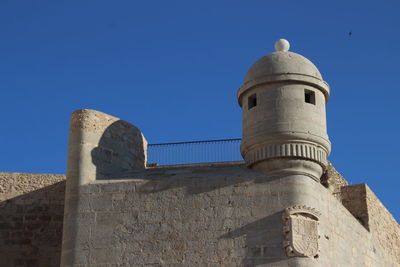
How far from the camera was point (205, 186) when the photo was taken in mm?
16469

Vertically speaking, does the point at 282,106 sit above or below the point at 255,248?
above

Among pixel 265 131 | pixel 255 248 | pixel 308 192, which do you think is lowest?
pixel 255 248

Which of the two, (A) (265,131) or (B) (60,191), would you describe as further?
(B) (60,191)

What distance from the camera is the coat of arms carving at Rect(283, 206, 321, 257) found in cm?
1551

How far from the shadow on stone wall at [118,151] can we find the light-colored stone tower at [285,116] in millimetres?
2963

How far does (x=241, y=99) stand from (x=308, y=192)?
2.73 m

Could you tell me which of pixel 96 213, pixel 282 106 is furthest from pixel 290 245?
pixel 96 213

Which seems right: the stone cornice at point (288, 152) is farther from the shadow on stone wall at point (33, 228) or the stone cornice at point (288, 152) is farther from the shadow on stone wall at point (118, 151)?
the shadow on stone wall at point (33, 228)

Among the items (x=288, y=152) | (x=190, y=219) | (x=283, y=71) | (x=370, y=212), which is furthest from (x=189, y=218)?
(x=370, y=212)

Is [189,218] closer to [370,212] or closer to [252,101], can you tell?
[252,101]

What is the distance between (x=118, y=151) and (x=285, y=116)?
407 centimetres

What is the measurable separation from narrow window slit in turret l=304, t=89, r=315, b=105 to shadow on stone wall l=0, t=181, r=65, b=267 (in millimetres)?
6862

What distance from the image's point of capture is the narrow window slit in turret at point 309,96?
674 inches

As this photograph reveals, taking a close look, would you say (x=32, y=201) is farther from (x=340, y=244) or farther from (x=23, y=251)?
(x=340, y=244)
